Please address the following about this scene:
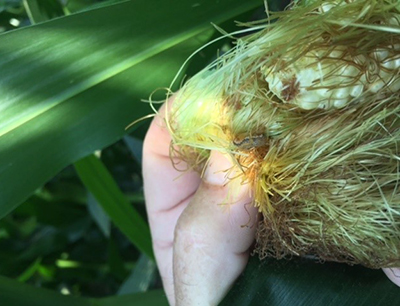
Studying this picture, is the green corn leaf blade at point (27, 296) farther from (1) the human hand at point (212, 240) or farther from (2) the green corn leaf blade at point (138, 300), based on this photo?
(1) the human hand at point (212, 240)

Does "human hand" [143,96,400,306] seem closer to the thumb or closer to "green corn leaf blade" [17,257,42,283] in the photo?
the thumb

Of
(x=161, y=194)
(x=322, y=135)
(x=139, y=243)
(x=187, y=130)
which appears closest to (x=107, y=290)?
(x=139, y=243)

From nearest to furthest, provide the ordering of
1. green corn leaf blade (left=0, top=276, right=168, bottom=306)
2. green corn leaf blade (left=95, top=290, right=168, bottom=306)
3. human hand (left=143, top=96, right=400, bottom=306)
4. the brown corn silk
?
the brown corn silk
human hand (left=143, top=96, right=400, bottom=306)
green corn leaf blade (left=0, top=276, right=168, bottom=306)
green corn leaf blade (left=95, top=290, right=168, bottom=306)

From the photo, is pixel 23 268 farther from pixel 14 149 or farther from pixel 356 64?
pixel 356 64

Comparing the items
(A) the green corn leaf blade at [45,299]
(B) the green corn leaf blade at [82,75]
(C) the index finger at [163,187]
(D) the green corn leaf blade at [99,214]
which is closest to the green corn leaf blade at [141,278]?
(D) the green corn leaf blade at [99,214]

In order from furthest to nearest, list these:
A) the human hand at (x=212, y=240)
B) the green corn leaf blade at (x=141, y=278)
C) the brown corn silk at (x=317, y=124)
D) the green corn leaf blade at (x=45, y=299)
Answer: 1. the green corn leaf blade at (x=141, y=278)
2. the green corn leaf blade at (x=45, y=299)
3. the human hand at (x=212, y=240)
4. the brown corn silk at (x=317, y=124)

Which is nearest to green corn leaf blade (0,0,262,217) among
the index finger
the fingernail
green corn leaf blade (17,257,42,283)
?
the index finger
